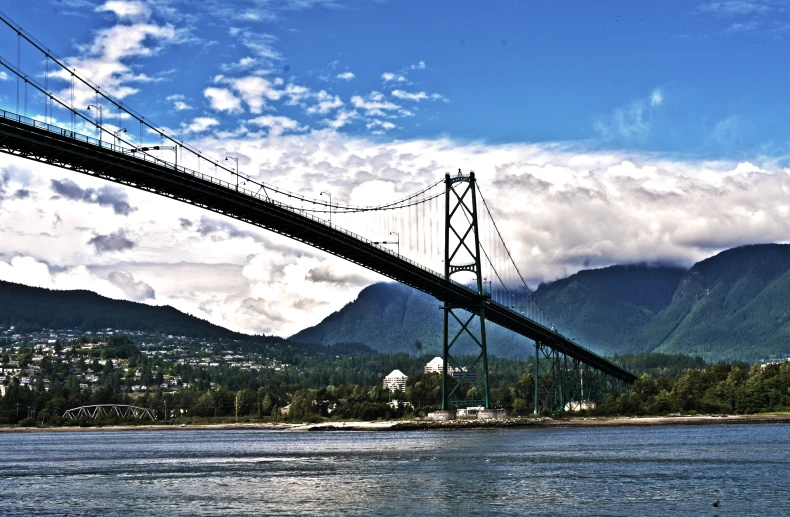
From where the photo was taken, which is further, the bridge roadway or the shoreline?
the shoreline

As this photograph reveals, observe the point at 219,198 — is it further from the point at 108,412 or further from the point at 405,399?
the point at 108,412

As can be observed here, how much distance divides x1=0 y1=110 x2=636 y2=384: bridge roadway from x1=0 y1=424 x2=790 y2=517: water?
44.9 feet

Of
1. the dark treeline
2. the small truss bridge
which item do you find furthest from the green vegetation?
the small truss bridge

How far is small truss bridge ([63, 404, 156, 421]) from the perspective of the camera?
159738mm

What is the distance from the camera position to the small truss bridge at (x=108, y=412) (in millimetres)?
159738

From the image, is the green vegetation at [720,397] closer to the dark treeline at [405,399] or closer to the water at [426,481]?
the dark treeline at [405,399]

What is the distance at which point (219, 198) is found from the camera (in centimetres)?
5794

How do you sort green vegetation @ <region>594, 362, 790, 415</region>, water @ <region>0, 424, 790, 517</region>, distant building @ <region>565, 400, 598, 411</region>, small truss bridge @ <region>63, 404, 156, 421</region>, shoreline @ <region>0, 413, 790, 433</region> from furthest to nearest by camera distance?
1. small truss bridge @ <region>63, 404, 156, 421</region>
2. distant building @ <region>565, 400, 598, 411</region>
3. green vegetation @ <region>594, 362, 790, 415</region>
4. shoreline @ <region>0, 413, 790, 433</region>
5. water @ <region>0, 424, 790, 517</region>

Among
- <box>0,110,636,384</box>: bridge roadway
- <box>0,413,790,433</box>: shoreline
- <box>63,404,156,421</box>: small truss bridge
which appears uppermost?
<box>0,110,636,384</box>: bridge roadway

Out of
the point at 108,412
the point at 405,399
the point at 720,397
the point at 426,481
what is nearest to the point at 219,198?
the point at 426,481

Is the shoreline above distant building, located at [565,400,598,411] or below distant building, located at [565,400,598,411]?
below

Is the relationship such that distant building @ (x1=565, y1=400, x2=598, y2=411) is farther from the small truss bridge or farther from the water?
the water

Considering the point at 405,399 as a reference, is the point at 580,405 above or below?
below

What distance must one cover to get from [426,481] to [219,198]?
24.4 m
